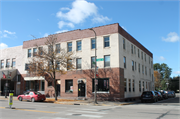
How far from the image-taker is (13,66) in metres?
37.4

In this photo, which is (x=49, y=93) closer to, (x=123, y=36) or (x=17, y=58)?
(x=17, y=58)

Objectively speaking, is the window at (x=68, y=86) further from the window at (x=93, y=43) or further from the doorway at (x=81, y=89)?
the window at (x=93, y=43)

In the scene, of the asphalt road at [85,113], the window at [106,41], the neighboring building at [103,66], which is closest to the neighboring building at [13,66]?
the neighboring building at [103,66]

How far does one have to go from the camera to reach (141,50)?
3741 centimetres

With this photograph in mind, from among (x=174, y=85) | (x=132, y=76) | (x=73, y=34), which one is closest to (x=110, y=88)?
(x=132, y=76)

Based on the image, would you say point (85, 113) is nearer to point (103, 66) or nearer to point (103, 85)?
point (103, 85)

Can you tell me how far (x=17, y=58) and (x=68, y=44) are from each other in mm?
13216

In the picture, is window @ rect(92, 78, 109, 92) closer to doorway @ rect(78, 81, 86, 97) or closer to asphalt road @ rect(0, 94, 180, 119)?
doorway @ rect(78, 81, 86, 97)

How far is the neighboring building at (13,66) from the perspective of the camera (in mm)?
35281

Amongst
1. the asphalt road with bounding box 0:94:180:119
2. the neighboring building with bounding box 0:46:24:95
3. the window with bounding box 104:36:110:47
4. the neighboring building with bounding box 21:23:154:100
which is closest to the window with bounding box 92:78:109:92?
the neighboring building with bounding box 21:23:154:100

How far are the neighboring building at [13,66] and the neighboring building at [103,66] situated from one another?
422 cm

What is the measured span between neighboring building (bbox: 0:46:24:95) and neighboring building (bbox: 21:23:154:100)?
13.9ft

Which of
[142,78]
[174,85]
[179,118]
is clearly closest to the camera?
[179,118]

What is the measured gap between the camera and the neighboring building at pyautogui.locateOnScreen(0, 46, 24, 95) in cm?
3528
